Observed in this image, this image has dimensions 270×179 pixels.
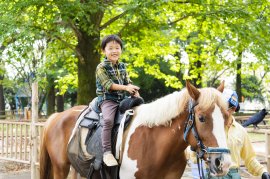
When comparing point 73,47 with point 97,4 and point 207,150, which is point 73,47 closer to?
point 97,4

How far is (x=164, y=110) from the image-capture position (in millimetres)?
3689

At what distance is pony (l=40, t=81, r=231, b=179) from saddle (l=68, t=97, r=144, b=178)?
0.12 m

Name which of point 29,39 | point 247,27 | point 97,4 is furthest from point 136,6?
point 247,27

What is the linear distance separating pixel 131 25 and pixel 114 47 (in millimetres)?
6328

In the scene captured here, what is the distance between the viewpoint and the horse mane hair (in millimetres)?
3249

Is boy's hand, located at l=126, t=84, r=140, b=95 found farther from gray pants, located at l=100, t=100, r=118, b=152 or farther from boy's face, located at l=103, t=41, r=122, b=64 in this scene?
boy's face, located at l=103, t=41, r=122, b=64

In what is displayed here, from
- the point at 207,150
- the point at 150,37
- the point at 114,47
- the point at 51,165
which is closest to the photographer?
the point at 207,150

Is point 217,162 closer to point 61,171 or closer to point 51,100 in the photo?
point 61,171

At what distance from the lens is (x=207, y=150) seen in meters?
3.15

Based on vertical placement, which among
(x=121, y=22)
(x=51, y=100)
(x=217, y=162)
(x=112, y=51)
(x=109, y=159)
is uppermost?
(x=121, y=22)

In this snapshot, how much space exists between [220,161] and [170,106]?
80 cm

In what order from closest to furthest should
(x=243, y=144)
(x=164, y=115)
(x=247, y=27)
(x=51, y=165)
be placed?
(x=164, y=115), (x=243, y=144), (x=51, y=165), (x=247, y=27)

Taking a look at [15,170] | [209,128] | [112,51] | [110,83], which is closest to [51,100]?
[15,170]

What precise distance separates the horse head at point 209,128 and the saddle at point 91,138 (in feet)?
2.89
